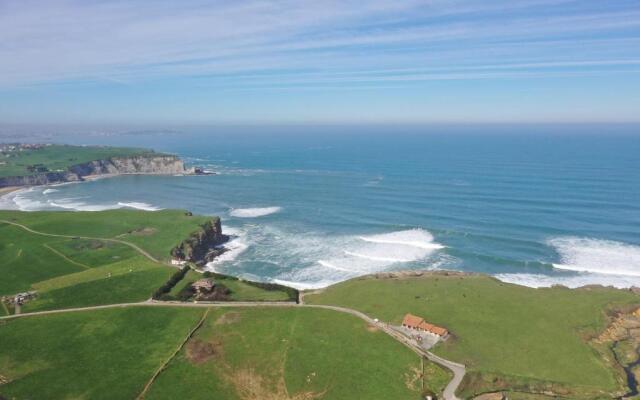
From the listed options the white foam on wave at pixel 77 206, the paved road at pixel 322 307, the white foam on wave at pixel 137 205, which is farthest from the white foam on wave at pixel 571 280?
the white foam on wave at pixel 77 206

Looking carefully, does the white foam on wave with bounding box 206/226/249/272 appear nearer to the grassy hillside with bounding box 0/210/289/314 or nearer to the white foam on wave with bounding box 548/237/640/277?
the grassy hillside with bounding box 0/210/289/314

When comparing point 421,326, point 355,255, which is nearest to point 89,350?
point 421,326

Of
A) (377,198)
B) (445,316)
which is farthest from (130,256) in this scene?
(377,198)

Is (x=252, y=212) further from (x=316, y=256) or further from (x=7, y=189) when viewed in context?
(x=7, y=189)

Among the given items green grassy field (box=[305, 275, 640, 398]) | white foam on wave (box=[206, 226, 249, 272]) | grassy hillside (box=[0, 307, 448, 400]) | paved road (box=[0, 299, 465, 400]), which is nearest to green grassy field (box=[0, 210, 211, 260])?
white foam on wave (box=[206, 226, 249, 272])

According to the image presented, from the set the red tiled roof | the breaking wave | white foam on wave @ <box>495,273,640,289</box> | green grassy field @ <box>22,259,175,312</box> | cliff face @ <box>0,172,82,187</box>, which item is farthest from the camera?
cliff face @ <box>0,172,82,187</box>

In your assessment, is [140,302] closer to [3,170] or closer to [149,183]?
[149,183]
